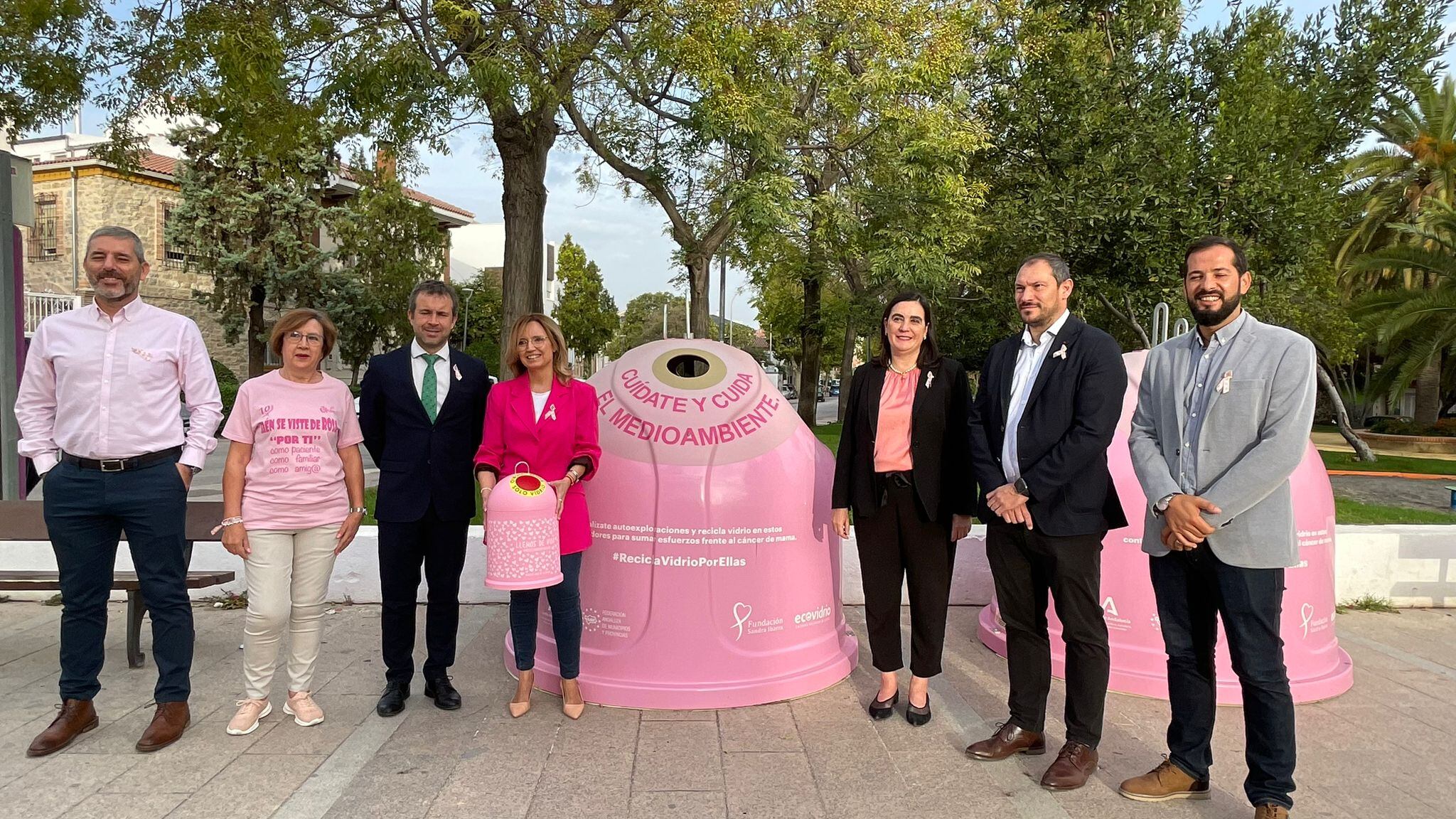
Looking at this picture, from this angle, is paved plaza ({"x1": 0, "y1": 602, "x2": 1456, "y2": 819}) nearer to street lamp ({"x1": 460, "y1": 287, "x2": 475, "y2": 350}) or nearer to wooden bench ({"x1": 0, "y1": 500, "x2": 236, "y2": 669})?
wooden bench ({"x1": 0, "y1": 500, "x2": 236, "y2": 669})

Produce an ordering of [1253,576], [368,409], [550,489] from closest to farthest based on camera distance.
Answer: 1. [1253,576]
2. [550,489]
3. [368,409]

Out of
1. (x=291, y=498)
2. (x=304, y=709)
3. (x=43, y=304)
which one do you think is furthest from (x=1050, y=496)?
(x=43, y=304)

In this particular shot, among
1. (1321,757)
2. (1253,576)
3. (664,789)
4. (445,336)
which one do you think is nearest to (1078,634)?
(1253,576)

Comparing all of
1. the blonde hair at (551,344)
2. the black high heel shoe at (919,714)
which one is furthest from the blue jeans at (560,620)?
the black high heel shoe at (919,714)

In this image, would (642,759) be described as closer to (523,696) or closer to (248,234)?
(523,696)

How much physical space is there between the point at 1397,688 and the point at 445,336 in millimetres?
5120

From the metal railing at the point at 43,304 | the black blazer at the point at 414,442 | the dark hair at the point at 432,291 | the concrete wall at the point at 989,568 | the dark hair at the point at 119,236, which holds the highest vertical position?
the metal railing at the point at 43,304

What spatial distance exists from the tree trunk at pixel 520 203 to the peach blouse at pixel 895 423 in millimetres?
6468

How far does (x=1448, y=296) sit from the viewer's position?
1984 cm

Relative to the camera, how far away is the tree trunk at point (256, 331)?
26078 millimetres

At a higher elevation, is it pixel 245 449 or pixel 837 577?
pixel 245 449

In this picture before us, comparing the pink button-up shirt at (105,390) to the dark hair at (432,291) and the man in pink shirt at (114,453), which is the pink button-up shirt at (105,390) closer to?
the man in pink shirt at (114,453)

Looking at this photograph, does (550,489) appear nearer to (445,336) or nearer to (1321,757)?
(445,336)

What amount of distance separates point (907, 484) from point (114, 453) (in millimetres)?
3279
